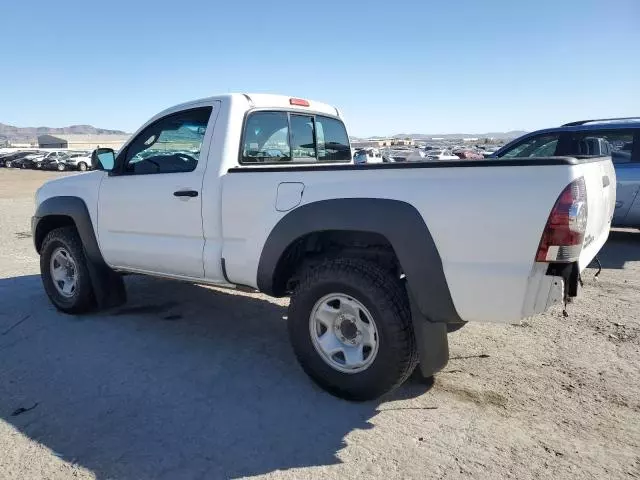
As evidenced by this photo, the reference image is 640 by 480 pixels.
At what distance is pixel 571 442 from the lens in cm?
283

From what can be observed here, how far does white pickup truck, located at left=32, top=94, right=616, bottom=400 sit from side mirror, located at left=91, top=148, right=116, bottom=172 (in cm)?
1

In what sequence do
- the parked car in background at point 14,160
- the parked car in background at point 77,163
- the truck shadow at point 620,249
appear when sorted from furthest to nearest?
the parked car in background at point 14,160 < the parked car in background at point 77,163 < the truck shadow at point 620,249

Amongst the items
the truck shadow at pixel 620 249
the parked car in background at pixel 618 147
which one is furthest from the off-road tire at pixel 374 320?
the parked car in background at pixel 618 147

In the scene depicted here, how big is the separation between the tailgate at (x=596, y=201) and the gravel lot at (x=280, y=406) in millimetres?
986

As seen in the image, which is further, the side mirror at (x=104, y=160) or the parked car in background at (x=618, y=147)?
the parked car in background at (x=618, y=147)

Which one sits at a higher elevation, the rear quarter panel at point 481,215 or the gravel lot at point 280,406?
the rear quarter panel at point 481,215

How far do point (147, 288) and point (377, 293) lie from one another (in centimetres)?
387

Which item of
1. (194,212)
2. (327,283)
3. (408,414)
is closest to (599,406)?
(408,414)

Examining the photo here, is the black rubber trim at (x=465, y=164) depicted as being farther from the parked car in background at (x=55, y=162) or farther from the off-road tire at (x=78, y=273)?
the parked car in background at (x=55, y=162)

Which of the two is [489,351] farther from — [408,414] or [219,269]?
[219,269]

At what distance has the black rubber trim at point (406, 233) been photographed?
2881 mm

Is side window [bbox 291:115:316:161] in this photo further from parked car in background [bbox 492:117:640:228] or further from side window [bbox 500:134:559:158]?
side window [bbox 500:134:559:158]

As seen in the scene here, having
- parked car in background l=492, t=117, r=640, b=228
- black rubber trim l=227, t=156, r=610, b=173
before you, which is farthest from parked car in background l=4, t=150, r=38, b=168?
black rubber trim l=227, t=156, r=610, b=173

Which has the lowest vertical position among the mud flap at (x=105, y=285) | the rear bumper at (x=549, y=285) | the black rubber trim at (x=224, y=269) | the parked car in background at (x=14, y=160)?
the mud flap at (x=105, y=285)
